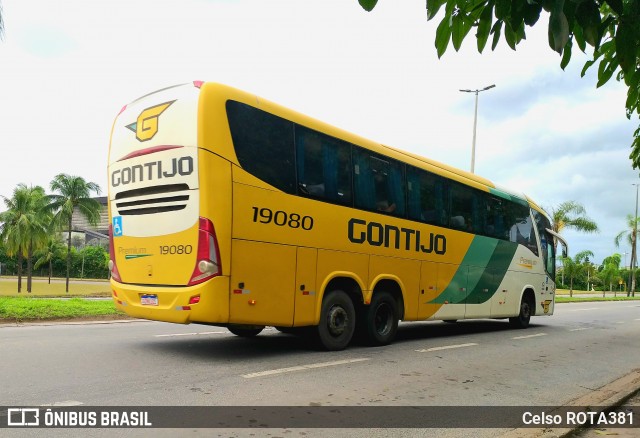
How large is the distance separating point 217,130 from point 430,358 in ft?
15.7

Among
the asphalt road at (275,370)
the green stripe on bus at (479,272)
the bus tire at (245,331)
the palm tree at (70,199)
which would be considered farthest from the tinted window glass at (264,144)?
the palm tree at (70,199)

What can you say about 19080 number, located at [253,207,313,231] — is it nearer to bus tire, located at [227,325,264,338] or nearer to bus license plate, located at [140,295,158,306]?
bus license plate, located at [140,295,158,306]

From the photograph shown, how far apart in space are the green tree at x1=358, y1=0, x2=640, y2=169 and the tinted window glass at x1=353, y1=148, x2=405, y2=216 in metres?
5.78

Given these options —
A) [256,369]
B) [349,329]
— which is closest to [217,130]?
[256,369]

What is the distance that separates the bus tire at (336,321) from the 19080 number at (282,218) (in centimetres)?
127

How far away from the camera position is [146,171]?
7.46m

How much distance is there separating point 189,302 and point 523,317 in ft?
35.0

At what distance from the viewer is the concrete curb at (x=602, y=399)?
462 cm

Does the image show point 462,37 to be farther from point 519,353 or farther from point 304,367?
point 519,353

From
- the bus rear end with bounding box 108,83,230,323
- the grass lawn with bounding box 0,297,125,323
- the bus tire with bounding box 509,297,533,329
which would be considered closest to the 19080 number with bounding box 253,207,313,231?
the bus rear end with bounding box 108,83,230,323

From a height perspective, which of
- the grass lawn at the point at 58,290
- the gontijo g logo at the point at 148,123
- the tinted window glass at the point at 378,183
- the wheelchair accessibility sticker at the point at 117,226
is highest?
the gontijo g logo at the point at 148,123

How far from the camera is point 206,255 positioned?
671 cm

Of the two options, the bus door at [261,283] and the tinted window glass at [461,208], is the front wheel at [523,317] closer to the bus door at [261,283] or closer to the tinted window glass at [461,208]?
the tinted window glass at [461,208]

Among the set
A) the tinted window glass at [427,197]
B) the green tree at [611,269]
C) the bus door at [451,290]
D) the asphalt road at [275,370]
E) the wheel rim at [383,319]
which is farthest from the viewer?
the green tree at [611,269]
